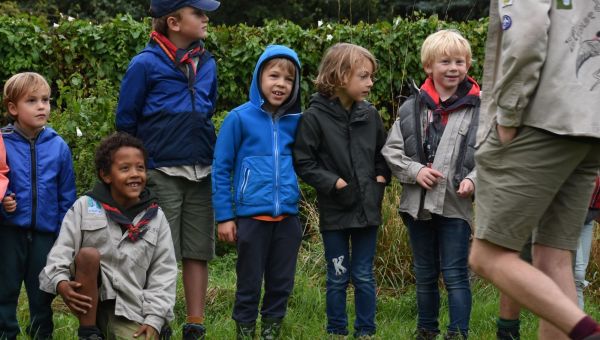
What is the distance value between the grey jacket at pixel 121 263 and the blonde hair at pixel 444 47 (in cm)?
190

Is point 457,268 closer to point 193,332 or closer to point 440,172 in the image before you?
point 440,172

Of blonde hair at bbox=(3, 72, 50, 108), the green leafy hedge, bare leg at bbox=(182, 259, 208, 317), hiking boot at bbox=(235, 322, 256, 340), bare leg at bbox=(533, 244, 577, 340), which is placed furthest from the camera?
the green leafy hedge

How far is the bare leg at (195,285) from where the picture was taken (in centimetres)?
586

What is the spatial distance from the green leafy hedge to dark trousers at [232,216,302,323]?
4544 millimetres

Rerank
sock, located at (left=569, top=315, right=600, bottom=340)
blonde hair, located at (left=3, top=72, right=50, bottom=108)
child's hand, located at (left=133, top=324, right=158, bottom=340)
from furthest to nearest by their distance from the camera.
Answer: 1. blonde hair, located at (left=3, top=72, right=50, bottom=108)
2. child's hand, located at (left=133, top=324, right=158, bottom=340)
3. sock, located at (left=569, top=315, right=600, bottom=340)

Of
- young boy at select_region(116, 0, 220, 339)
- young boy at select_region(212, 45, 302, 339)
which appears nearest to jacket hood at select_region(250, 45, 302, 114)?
young boy at select_region(212, 45, 302, 339)

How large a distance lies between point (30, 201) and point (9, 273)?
42cm

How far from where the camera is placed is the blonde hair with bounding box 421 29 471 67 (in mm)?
5918

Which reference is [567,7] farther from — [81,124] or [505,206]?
[81,124]

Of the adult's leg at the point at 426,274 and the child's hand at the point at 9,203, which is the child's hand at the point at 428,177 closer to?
the adult's leg at the point at 426,274

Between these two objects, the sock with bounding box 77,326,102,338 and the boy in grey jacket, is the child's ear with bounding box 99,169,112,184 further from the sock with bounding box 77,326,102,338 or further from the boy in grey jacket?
the boy in grey jacket

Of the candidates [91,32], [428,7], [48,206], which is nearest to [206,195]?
[48,206]

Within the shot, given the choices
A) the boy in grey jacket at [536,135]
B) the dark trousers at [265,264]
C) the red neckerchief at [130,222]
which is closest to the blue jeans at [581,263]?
the boy in grey jacket at [536,135]

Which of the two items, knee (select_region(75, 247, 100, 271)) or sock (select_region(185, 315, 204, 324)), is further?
sock (select_region(185, 315, 204, 324))
